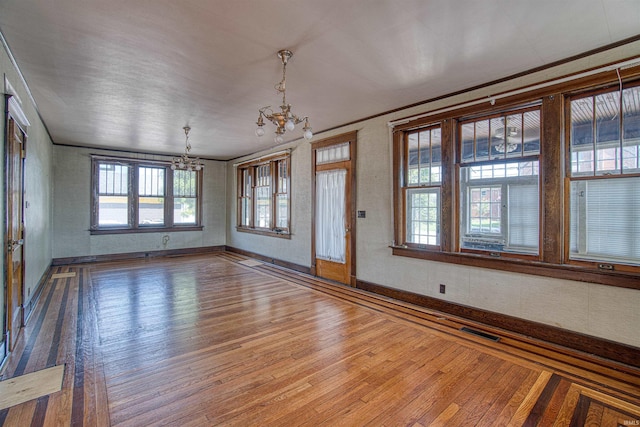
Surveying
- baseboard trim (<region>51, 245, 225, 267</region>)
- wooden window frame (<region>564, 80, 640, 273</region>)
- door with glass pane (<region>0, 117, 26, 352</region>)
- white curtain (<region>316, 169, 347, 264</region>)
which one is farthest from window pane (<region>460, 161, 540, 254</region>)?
baseboard trim (<region>51, 245, 225, 267</region>)

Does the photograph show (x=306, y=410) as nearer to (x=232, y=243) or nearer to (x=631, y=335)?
(x=631, y=335)

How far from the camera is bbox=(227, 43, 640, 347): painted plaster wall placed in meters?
2.86

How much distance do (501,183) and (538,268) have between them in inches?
40.5

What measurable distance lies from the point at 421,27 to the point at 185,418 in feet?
11.3

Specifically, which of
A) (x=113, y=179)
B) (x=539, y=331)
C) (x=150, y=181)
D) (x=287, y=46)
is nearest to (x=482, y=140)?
(x=539, y=331)

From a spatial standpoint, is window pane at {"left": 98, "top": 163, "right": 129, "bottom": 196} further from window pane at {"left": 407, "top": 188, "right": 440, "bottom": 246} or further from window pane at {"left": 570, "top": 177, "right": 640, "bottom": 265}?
window pane at {"left": 570, "top": 177, "right": 640, "bottom": 265}

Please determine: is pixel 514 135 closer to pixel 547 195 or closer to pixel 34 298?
pixel 547 195

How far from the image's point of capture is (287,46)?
2824 millimetres

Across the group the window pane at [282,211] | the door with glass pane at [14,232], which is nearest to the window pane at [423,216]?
the window pane at [282,211]

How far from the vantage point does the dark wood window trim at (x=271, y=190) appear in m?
7.05

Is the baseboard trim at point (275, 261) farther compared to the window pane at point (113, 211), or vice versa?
the window pane at point (113, 211)

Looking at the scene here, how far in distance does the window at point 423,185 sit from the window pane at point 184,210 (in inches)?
276

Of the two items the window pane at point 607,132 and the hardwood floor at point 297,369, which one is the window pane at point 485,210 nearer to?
the window pane at point 607,132

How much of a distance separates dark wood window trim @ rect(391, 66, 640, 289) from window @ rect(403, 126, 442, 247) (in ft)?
0.56
